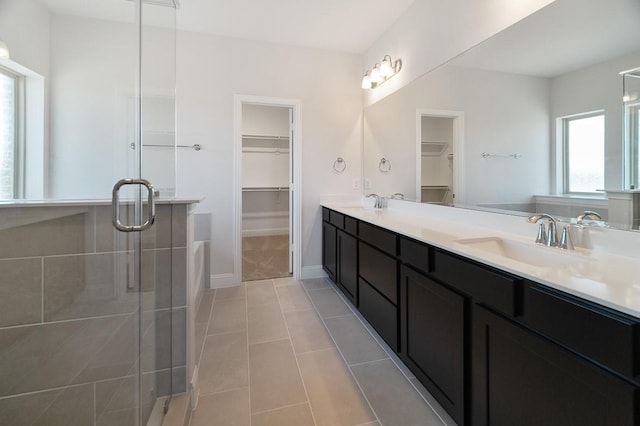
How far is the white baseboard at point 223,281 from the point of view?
3.22m

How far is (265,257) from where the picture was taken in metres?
4.41

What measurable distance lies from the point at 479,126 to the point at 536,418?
5.37 ft

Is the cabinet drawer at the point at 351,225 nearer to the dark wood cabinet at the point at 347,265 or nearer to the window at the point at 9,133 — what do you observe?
the dark wood cabinet at the point at 347,265

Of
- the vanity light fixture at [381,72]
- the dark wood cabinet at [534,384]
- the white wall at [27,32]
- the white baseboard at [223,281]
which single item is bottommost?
the white baseboard at [223,281]

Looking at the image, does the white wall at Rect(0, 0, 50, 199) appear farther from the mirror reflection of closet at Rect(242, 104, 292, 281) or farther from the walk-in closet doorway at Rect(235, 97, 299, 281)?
the mirror reflection of closet at Rect(242, 104, 292, 281)

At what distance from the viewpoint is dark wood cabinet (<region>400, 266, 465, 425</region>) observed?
129cm

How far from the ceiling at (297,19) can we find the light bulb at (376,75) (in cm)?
37

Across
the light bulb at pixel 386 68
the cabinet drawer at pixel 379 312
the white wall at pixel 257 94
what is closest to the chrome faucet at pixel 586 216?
the cabinet drawer at pixel 379 312

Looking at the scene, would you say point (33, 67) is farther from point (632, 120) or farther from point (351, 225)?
point (632, 120)

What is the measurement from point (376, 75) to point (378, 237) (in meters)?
1.93

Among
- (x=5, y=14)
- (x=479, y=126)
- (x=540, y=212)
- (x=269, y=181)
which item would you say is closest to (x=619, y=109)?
(x=540, y=212)

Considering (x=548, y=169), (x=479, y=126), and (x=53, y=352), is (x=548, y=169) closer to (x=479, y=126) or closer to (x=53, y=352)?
(x=479, y=126)

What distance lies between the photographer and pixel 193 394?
1.52 metres

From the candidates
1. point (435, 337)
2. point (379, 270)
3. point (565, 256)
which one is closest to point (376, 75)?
point (379, 270)
